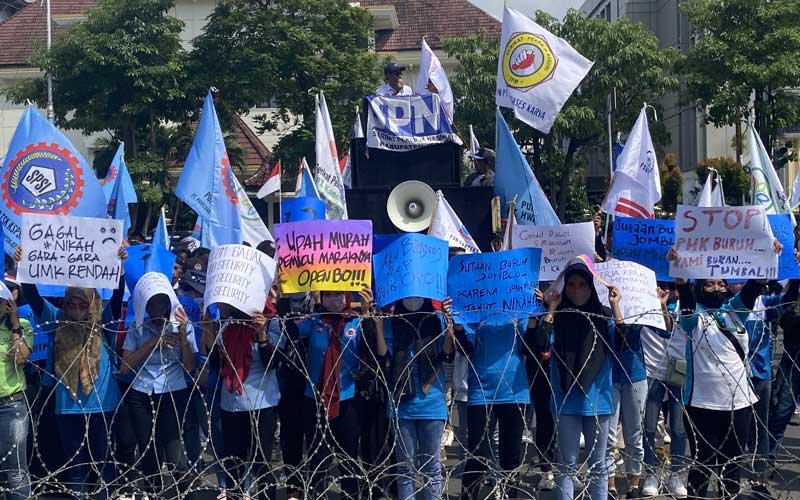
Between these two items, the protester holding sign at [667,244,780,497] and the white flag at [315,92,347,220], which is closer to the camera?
the protester holding sign at [667,244,780,497]

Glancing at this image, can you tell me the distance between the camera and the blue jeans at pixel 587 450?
20.7 ft

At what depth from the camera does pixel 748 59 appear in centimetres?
2672

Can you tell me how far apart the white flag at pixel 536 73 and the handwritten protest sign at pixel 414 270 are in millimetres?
4477

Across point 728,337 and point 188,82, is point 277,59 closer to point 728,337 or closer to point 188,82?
point 188,82

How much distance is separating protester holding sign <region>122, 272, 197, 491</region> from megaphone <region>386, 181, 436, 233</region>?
20.6 ft

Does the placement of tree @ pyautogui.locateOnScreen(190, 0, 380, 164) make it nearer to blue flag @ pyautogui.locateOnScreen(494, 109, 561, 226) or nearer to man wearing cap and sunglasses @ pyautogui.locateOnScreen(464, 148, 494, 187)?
man wearing cap and sunglasses @ pyautogui.locateOnScreen(464, 148, 494, 187)

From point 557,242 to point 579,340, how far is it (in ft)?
3.43

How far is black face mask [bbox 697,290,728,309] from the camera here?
707cm

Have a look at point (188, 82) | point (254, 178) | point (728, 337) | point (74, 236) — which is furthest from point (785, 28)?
point (74, 236)

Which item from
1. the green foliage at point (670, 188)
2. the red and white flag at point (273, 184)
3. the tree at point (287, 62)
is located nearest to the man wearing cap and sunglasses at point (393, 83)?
the red and white flag at point (273, 184)

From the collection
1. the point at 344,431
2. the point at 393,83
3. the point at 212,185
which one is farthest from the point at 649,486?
the point at 393,83

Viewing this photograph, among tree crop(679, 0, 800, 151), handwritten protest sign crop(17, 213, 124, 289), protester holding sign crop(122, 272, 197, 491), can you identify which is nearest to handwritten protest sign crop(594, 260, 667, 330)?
protester holding sign crop(122, 272, 197, 491)

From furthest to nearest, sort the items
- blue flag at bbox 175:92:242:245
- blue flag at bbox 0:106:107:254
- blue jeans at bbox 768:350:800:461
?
1. blue flag at bbox 175:92:242:245
2. blue jeans at bbox 768:350:800:461
3. blue flag at bbox 0:106:107:254

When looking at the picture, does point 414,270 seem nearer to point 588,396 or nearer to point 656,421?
point 588,396
